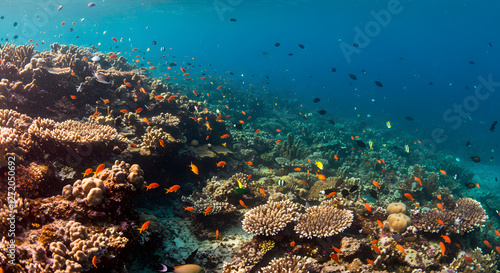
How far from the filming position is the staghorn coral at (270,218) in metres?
5.32

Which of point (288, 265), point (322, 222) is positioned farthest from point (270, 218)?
point (322, 222)

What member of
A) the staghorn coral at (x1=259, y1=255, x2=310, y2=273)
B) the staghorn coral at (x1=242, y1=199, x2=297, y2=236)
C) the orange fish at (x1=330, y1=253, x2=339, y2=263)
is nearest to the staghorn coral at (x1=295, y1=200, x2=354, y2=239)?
the staghorn coral at (x1=242, y1=199, x2=297, y2=236)

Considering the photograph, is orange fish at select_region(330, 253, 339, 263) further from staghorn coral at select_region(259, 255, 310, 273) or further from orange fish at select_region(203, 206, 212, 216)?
orange fish at select_region(203, 206, 212, 216)

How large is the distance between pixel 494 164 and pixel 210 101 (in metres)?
34.5

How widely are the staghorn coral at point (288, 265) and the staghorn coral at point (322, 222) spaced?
557 millimetres

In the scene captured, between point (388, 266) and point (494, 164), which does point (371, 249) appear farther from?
point (494, 164)

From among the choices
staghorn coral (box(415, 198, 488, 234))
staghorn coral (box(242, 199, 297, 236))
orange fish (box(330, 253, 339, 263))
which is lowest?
staghorn coral (box(415, 198, 488, 234))

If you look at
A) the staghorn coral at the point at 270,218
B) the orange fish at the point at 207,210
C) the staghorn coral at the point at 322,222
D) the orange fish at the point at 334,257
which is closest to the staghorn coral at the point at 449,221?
the staghorn coral at the point at 322,222

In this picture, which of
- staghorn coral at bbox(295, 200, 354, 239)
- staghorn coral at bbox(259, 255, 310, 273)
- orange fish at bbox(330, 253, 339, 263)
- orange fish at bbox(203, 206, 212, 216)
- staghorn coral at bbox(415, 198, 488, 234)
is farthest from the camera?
staghorn coral at bbox(415, 198, 488, 234)

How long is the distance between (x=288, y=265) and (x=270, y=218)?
1082 millimetres

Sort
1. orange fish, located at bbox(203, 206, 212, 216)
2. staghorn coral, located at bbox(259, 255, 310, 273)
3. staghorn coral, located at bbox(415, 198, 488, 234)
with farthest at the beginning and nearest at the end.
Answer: staghorn coral, located at bbox(415, 198, 488, 234) → orange fish, located at bbox(203, 206, 212, 216) → staghorn coral, located at bbox(259, 255, 310, 273)

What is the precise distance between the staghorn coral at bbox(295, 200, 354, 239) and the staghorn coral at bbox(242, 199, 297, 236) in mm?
312

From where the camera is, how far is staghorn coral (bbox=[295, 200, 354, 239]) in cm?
525

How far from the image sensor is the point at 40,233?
139 inches
